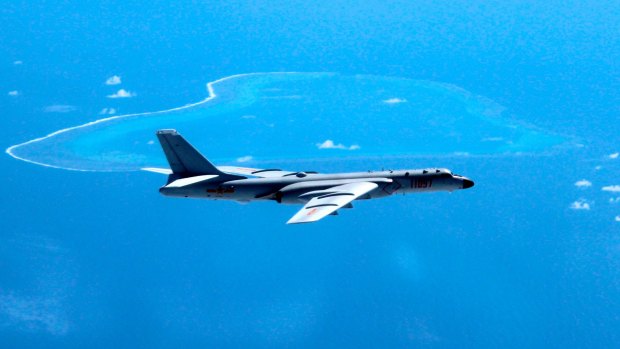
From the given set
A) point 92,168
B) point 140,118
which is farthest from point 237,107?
point 92,168

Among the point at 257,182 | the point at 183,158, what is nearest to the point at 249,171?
the point at 257,182

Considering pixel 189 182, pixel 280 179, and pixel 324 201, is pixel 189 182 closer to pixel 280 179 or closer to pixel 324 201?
pixel 280 179

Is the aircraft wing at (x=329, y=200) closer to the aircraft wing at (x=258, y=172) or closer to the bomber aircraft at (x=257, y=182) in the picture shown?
the bomber aircraft at (x=257, y=182)

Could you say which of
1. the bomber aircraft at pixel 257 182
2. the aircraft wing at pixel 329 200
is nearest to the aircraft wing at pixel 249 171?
the bomber aircraft at pixel 257 182

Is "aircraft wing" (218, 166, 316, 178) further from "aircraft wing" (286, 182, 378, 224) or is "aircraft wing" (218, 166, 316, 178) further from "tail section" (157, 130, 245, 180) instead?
"aircraft wing" (286, 182, 378, 224)

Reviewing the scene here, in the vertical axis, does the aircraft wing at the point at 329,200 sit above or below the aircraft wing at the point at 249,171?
below

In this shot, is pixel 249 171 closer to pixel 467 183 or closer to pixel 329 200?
pixel 329 200

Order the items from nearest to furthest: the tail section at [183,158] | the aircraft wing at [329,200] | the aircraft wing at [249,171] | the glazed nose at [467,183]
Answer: the aircraft wing at [329,200] → the tail section at [183,158] → the aircraft wing at [249,171] → the glazed nose at [467,183]
